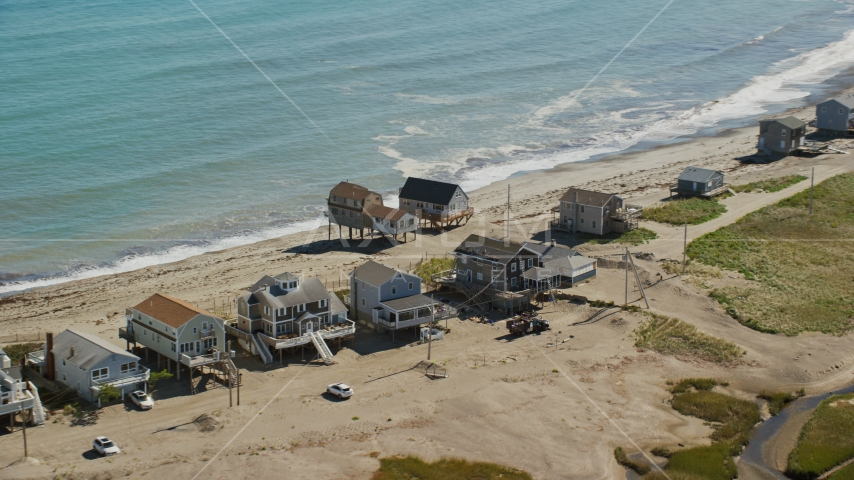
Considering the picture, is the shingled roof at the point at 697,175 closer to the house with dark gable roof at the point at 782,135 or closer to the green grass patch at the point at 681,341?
the house with dark gable roof at the point at 782,135

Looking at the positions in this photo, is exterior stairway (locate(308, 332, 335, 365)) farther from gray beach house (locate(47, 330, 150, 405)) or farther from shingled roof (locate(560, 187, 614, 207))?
shingled roof (locate(560, 187, 614, 207))

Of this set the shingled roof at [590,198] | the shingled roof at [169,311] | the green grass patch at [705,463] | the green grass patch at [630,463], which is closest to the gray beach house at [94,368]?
the shingled roof at [169,311]

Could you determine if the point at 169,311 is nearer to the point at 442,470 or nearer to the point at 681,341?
the point at 442,470

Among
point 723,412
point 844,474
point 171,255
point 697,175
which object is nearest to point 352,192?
point 171,255

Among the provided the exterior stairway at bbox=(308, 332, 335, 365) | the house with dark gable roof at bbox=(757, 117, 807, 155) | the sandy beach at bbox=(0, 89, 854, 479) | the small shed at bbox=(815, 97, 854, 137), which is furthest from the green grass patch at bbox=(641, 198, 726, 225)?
the exterior stairway at bbox=(308, 332, 335, 365)

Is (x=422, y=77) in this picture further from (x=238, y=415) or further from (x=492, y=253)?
(x=238, y=415)

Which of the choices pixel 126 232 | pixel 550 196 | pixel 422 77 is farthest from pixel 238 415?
pixel 422 77
